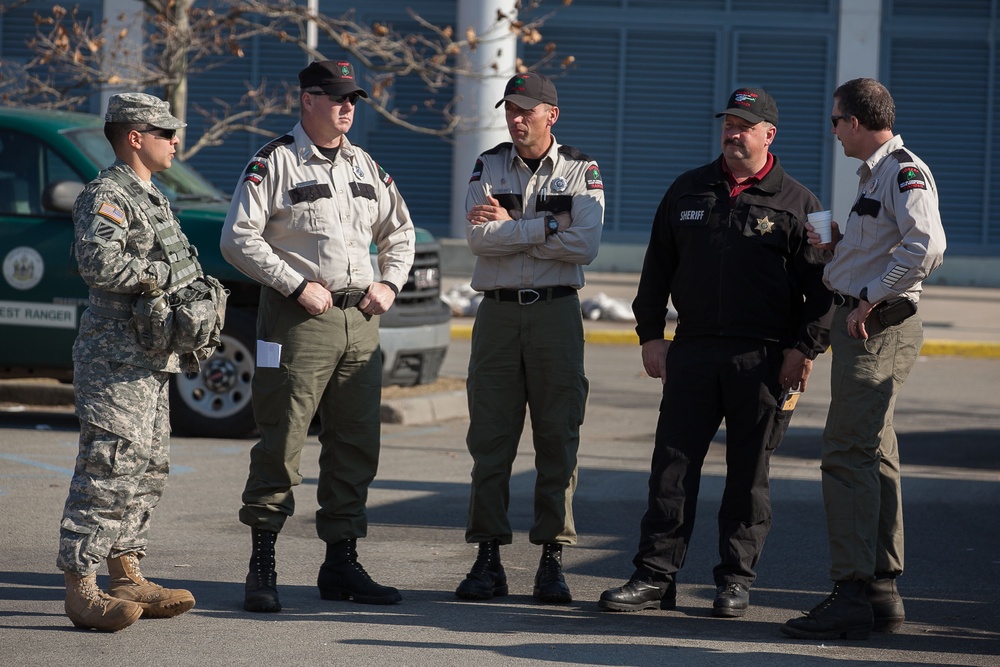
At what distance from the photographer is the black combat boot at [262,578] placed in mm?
5691

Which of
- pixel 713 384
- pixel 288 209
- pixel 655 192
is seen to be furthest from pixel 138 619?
pixel 655 192

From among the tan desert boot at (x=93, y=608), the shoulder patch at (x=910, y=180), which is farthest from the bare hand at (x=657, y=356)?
the tan desert boot at (x=93, y=608)

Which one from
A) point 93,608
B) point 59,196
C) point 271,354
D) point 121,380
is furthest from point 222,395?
point 93,608

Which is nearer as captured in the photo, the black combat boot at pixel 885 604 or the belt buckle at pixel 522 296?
the black combat boot at pixel 885 604

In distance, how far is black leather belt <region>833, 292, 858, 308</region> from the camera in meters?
5.62

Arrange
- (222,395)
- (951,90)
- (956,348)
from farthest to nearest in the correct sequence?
(951,90) < (956,348) < (222,395)

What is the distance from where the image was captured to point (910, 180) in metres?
5.44

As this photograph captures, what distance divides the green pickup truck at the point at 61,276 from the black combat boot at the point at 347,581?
153 inches

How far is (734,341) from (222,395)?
4972 mm

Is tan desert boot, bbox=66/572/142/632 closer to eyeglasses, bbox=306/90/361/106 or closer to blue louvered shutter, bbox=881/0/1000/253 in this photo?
eyeglasses, bbox=306/90/361/106

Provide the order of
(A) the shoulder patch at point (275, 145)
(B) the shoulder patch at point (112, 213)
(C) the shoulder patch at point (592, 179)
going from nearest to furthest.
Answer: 1. (B) the shoulder patch at point (112, 213)
2. (A) the shoulder patch at point (275, 145)
3. (C) the shoulder patch at point (592, 179)

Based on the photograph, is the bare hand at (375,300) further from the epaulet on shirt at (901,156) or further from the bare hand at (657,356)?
the epaulet on shirt at (901,156)

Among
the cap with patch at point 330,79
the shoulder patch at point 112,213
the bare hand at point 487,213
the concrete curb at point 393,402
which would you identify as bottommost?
the concrete curb at point 393,402

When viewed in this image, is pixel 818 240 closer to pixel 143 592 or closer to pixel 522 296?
pixel 522 296
